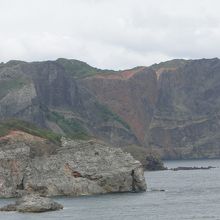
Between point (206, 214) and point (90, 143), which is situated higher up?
point (90, 143)

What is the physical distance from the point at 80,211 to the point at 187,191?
51190 mm

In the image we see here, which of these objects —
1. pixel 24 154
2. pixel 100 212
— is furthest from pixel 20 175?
pixel 100 212

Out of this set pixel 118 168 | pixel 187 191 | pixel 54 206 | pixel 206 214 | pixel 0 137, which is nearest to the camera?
pixel 206 214

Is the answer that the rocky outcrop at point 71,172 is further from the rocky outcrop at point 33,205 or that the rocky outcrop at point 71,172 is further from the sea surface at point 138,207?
the rocky outcrop at point 33,205

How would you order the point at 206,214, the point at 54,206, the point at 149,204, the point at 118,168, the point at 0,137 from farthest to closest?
the point at 0,137 → the point at 118,168 → the point at 149,204 → the point at 54,206 → the point at 206,214

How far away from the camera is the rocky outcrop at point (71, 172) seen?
5999 inches

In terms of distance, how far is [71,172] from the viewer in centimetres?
15325

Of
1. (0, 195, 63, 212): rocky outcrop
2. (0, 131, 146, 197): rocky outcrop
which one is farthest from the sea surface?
(0, 131, 146, 197): rocky outcrop

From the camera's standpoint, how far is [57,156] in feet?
513

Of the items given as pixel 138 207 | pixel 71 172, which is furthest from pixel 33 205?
pixel 71 172

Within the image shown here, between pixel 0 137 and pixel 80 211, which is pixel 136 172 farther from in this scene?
pixel 0 137

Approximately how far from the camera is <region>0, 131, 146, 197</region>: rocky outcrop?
152375mm

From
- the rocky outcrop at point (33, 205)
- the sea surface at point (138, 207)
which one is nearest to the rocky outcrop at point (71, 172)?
the sea surface at point (138, 207)

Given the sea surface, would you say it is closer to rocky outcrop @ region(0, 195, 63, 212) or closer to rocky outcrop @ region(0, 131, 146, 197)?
rocky outcrop @ region(0, 195, 63, 212)
